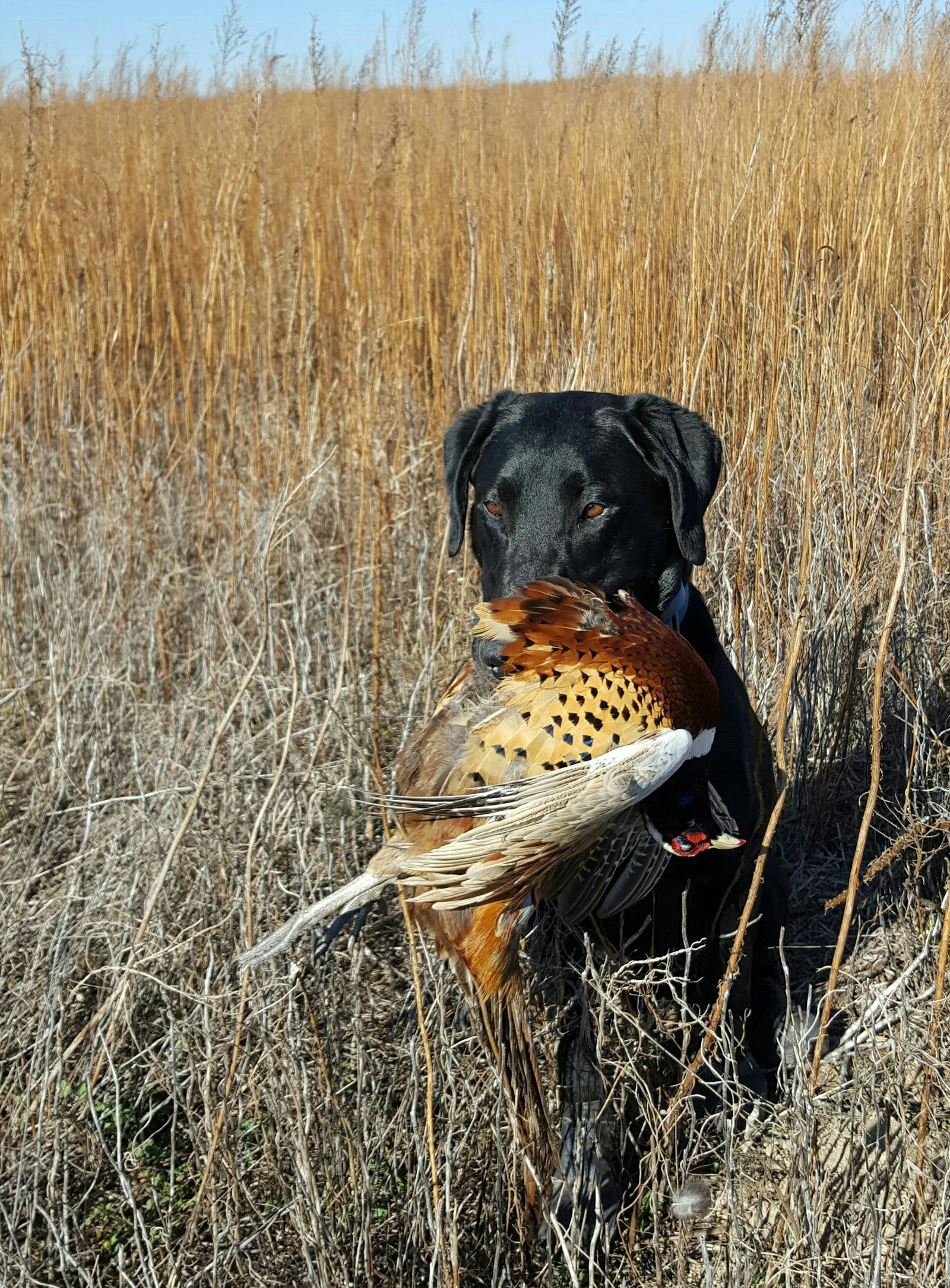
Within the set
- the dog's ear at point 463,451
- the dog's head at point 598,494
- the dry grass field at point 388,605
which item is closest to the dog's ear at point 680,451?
the dog's head at point 598,494

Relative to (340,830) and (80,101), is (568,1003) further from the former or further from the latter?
(80,101)

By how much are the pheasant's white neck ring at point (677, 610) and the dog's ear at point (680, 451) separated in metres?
0.07

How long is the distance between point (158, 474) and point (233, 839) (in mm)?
1980

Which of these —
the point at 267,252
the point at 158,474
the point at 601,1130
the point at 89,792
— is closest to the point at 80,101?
the point at 267,252

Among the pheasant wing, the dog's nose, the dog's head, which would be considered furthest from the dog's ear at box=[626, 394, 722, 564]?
the pheasant wing

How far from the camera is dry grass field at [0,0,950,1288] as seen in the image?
1494mm

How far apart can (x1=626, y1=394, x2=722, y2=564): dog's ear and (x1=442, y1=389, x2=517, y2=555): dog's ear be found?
32cm

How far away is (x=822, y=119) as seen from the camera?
3139 millimetres

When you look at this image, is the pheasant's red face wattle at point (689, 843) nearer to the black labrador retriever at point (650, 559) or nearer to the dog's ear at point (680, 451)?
the black labrador retriever at point (650, 559)

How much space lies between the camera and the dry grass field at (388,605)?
1494 millimetres

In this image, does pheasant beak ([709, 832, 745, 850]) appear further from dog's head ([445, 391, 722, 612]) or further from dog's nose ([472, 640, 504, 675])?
dog's head ([445, 391, 722, 612])

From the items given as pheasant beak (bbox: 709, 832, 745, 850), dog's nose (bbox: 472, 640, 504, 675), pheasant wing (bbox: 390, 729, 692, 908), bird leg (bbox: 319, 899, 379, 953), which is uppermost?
dog's nose (bbox: 472, 640, 504, 675)

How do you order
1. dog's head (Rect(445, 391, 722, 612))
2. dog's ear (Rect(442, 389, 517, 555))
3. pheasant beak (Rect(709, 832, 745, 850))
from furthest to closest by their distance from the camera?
dog's ear (Rect(442, 389, 517, 555))
dog's head (Rect(445, 391, 722, 612))
pheasant beak (Rect(709, 832, 745, 850))

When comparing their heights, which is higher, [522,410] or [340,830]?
[522,410]
